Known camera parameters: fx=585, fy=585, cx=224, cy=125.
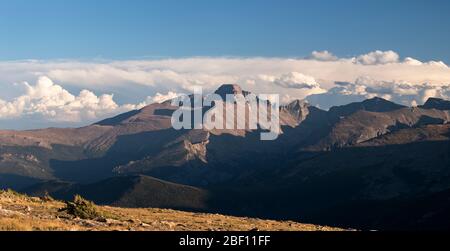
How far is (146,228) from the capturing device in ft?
166

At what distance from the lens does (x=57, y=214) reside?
58.7 metres
